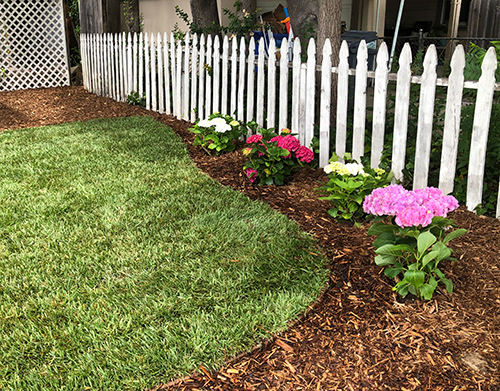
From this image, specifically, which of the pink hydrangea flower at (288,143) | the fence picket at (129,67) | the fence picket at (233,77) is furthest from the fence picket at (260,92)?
the fence picket at (129,67)

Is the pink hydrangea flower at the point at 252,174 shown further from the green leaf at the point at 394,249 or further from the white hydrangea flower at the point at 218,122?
the green leaf at the point at 394,249

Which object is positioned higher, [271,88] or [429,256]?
[271,88]

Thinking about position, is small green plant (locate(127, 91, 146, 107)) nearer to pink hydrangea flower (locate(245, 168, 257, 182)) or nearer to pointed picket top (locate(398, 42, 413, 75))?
pink hydrangea flower (locate(245, 168, 257, 182))

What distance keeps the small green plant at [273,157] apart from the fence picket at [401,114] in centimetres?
86

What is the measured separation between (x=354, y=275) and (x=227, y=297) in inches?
32.2

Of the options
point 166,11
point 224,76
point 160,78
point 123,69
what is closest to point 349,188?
point 224,76

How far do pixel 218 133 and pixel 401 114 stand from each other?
213cm

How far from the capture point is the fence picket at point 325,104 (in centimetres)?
484

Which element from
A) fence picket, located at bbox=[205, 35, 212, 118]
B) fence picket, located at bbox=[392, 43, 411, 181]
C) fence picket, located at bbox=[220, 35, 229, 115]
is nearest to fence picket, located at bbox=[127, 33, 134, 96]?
fence picket, located at bbox=[205, 35, 212, 118]

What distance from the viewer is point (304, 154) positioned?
488 centimetres

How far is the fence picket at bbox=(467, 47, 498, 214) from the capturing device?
3.72m

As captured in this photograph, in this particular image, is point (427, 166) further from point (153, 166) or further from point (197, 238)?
point (153, 166)

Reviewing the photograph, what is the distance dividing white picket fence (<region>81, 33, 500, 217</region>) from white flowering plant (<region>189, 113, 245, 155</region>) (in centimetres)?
40

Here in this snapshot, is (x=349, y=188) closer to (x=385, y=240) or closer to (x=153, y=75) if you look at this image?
(x=385, y=240)
